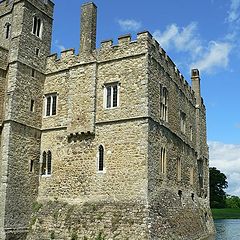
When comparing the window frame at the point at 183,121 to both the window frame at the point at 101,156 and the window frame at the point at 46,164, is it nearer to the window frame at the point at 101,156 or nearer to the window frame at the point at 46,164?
the window frame at the point at 101,156

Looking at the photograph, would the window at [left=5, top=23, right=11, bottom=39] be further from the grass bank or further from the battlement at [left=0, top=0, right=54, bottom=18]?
the grass bank

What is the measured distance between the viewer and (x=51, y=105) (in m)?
26.1

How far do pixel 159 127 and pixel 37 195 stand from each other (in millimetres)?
9238

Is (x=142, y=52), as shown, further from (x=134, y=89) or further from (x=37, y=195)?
(x=37, y=195)

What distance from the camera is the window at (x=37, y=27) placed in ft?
87.9

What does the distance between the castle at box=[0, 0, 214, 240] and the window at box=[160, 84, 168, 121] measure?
0.23ft

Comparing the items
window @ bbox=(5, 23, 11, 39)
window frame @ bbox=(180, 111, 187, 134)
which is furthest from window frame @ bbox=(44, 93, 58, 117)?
window frame @ bbox=(180, 111, 187, 134)

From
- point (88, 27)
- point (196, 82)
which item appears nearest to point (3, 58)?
point (88, 27)

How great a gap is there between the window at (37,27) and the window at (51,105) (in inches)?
185

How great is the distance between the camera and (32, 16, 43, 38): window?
26797 millimetres

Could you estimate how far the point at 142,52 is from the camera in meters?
22.9

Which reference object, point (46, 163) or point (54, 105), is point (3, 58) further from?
point (46, 163)

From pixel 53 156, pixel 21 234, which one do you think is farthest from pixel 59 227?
pixel 53 156

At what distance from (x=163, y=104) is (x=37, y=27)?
35.2ft
